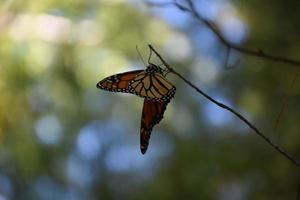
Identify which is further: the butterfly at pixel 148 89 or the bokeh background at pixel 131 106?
the bokeh background at pixel 131 106

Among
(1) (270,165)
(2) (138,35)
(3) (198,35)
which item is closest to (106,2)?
(2) (138,35)

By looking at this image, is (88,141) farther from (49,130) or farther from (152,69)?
(152,69)

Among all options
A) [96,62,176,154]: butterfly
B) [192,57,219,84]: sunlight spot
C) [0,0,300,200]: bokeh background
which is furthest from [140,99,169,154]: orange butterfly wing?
[192,57,219,84]: sunlight spot

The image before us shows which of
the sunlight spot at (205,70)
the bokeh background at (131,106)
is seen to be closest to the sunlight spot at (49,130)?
the bokeh background at (131,106)

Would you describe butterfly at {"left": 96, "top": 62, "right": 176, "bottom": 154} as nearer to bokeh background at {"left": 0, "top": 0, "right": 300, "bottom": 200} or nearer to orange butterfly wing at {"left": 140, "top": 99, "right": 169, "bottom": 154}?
orange butterfly wing at {"left": 140, "top": 99, "right": 169, "bottom": 154}

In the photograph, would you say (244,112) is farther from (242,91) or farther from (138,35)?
(138,35)

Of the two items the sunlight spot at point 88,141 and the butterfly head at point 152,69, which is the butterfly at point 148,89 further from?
the sunlight spot at point 88,141

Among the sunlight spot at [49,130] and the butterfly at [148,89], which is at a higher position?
the butterfly at [148,89]
